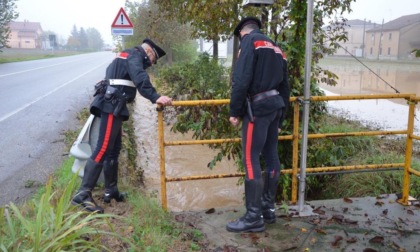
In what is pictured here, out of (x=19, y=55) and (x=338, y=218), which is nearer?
(x=338, y=218)

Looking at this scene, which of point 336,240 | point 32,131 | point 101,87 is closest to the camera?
point 336,240

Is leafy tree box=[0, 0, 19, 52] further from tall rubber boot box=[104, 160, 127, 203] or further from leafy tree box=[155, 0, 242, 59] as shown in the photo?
tall rubber boot box=[104, 160, 127, 203]

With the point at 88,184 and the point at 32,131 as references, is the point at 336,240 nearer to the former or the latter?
the point at 88,184

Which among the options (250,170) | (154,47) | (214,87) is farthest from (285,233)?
(214,87)

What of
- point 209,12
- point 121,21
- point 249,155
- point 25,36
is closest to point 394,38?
point 121,21

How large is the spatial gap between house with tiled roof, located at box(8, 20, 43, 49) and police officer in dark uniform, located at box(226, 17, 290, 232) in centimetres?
11715

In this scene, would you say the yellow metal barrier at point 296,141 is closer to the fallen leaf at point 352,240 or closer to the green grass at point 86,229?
the green grass at point 86,229

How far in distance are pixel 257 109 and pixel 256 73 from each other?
31 centimetres

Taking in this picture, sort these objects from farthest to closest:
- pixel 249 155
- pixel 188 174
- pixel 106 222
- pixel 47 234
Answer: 1. pixel 188 174
2. pixel 249 155
3. pixel 106 222
4. pixel 47 234

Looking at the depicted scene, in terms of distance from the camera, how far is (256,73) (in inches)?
136

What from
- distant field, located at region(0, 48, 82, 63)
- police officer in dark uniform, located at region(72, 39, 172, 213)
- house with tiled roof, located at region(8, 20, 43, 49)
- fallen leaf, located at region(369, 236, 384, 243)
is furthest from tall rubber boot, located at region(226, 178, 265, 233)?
house with tiled roof, located at region(8, 20, 43, 49)

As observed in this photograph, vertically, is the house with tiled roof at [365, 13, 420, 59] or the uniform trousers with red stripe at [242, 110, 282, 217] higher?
the house with tiled roof at [365, 13, 420, 59]

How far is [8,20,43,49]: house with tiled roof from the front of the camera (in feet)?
362

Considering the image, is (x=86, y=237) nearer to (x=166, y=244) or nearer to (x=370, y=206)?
(x=166, y=244)
